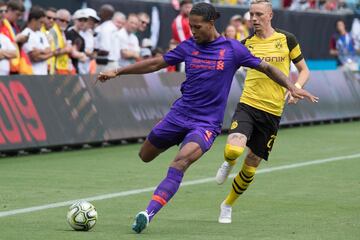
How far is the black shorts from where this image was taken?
11.3m

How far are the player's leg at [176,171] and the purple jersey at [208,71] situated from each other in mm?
234

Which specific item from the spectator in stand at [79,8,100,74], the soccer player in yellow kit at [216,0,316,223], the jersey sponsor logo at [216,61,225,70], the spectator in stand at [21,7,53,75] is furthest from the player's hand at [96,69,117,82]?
the spectator in stand at [79,8,100,74]

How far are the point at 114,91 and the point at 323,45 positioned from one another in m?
18.7

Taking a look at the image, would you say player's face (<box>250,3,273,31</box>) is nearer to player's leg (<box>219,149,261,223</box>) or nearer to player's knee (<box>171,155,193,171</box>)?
player's leg (<box>219,149,261,223</box>)

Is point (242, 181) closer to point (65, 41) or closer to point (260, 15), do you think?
point (260, 15)

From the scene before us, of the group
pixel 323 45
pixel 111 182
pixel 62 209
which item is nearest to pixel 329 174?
pixel 111 182

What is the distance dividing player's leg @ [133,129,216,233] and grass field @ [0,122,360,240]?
200 mm

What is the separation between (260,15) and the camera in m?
11.7

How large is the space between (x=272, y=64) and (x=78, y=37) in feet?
29.3

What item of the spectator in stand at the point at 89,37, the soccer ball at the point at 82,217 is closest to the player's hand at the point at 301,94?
the soccer ball at the point at 82,217

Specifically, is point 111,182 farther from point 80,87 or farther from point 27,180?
point 80,87

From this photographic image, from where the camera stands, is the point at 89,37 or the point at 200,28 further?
the point at 89,37

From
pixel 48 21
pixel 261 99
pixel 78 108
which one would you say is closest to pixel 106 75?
pixel 261 99

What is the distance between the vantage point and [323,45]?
3725 centimetres
